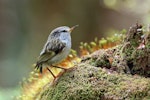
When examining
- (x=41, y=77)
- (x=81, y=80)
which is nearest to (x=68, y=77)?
(x=81, y=80)

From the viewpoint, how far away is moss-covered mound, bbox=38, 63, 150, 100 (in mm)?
2424

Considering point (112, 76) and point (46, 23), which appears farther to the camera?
point (46, 23)

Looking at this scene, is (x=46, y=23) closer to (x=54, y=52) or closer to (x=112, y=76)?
(x=54, y=52)

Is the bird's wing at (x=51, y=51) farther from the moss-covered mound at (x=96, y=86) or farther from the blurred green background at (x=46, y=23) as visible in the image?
the blurred green background at (x=46, y=23)

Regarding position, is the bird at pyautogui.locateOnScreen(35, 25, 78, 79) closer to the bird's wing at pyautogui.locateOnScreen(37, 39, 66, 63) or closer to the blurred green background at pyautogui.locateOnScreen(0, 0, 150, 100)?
the bird's wing at pyautogui.locateOnScreen(37, 39, 66, 63)

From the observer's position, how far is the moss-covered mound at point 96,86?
2.42m

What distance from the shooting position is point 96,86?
2.59m

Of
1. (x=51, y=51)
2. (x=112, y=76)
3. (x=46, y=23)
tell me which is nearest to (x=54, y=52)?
(x=51, y=51)

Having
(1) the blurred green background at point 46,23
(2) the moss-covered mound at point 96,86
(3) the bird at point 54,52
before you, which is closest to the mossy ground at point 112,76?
(2) the moss-covered mound at point 96,86

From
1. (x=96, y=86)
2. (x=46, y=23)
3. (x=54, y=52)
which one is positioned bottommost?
(x=96, y=86)

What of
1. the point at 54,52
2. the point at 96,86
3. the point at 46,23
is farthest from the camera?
the point at 46,23

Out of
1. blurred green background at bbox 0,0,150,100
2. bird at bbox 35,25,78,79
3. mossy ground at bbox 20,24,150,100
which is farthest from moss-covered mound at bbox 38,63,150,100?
blurred green background at bbox 0,0,150,100

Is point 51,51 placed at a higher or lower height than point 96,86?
higher

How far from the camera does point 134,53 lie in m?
2.77
